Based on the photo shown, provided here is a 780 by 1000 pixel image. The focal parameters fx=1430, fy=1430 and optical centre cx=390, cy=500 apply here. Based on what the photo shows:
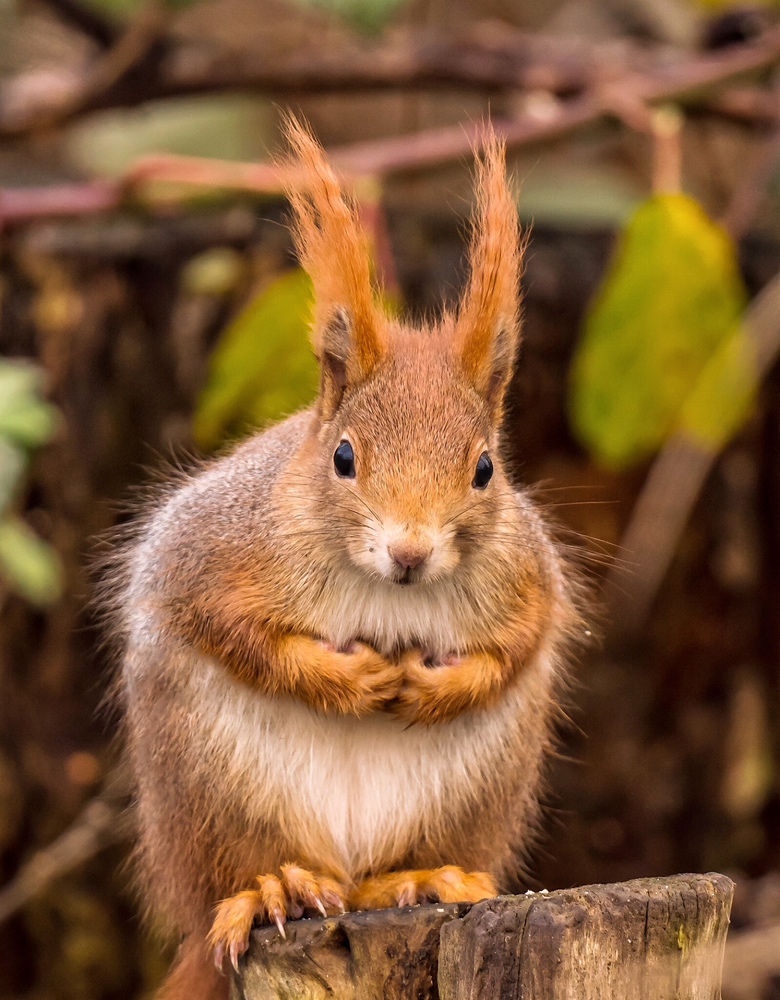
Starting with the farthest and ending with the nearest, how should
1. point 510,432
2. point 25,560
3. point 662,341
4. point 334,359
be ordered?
1. point 510,432
2. point 662,341
3. point 25,560
4. point 334,359

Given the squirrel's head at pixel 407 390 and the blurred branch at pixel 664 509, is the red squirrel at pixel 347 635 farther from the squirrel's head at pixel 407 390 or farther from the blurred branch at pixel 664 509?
the blurred branch at pixel 664 509

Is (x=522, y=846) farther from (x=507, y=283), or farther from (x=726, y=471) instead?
(x=726, y=471)

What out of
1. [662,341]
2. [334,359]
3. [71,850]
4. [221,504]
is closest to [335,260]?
[334,359]

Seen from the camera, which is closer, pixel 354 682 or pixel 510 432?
pixel 354 682

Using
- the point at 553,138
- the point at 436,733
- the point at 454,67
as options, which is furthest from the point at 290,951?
the point at 454,67

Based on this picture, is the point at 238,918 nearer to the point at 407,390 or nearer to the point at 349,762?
the point at 349,762

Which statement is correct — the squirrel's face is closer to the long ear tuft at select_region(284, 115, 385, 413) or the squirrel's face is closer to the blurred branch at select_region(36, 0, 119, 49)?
the long ear tuft at select_region(284, 115, 385, 413)

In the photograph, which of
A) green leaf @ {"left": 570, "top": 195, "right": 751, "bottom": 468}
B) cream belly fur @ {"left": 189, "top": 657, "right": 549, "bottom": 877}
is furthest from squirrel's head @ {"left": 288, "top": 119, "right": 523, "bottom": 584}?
green leaf @ {"left": 570, "top": 195, "right": 751, "bottom": 468}

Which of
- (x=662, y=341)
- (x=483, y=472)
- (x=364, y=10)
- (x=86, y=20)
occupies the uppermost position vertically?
(x=86, y=20)
